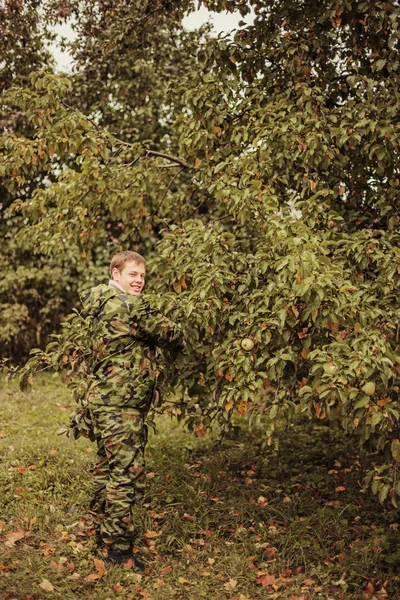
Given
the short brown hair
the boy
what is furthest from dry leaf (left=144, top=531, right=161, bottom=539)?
the short brown hair

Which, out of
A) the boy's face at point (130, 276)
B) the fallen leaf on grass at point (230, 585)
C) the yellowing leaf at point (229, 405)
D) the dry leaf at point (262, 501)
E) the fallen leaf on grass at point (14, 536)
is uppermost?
the boy's face at point (130, 276)

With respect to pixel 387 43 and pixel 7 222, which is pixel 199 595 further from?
pixel 7 222

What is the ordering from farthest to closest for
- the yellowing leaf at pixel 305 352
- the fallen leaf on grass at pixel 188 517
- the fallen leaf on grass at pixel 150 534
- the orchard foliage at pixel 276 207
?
the fallen leaf on grass at pixel 188 517 < the fallen leaf on grass at pixel 150 534 < the yellowing leaf at pixel 305 352 < the orchard foliage at pixel 276 207

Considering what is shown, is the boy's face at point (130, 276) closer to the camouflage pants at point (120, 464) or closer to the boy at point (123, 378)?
the boy at point (123, 378)

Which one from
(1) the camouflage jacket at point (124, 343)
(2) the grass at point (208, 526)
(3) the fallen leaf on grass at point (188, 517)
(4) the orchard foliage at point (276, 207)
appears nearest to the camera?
(4) the orchard foliage at point (276, 207)

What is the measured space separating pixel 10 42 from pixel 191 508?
6.97 m

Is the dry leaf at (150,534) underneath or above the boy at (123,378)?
underneath

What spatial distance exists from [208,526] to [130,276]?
2.05 metres

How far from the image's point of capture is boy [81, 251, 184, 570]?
12.7ft

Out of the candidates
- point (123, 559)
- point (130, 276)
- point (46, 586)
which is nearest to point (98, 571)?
point (123, 559)

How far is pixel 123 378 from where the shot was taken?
3.89 meters

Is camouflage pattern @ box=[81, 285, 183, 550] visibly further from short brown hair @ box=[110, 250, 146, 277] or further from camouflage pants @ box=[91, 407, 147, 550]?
short brown hair @ box=[110, 250, 146, 277]

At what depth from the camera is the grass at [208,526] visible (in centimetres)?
398

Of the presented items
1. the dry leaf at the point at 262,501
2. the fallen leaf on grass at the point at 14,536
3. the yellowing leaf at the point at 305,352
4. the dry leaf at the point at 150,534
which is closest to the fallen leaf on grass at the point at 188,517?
the dry leaf at the point at 150,534
